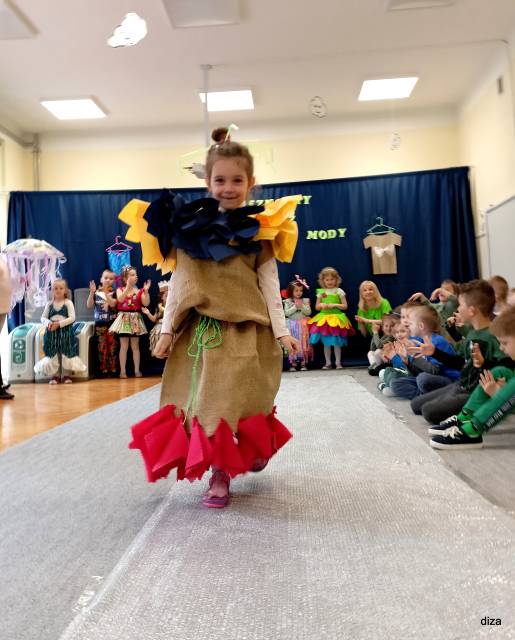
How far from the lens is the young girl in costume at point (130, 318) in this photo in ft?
19.4

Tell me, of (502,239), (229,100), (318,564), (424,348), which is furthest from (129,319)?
(318,564)

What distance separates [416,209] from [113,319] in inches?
164

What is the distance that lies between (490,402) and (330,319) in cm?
371

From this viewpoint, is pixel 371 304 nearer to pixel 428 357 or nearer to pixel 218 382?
pixel 428 357

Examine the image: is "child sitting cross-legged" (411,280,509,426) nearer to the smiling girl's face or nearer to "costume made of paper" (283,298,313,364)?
the smiling girl's face

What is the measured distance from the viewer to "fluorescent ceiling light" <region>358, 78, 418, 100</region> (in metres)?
5.58

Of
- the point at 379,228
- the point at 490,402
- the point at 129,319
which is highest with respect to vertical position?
the point at 379,228

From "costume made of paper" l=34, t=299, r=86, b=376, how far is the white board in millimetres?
4734

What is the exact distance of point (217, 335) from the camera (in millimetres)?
1513

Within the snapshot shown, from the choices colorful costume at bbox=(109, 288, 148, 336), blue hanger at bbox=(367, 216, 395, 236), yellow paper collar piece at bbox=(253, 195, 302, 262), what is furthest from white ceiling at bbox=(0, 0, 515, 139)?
yellow paper collar piece at bbox=(253, 195, 302, 262)

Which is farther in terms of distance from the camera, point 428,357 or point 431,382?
point 428,357

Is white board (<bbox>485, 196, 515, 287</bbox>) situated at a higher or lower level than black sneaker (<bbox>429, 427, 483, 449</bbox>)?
higher

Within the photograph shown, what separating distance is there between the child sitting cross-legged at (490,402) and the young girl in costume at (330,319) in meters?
3.57

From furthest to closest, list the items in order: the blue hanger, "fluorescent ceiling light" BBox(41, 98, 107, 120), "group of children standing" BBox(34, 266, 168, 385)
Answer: the blue hanger < "fluorescent ceiling light" BBox(41, 98, 107, 120) < "group of children standing" BBox(34, 266, 168, 385)
